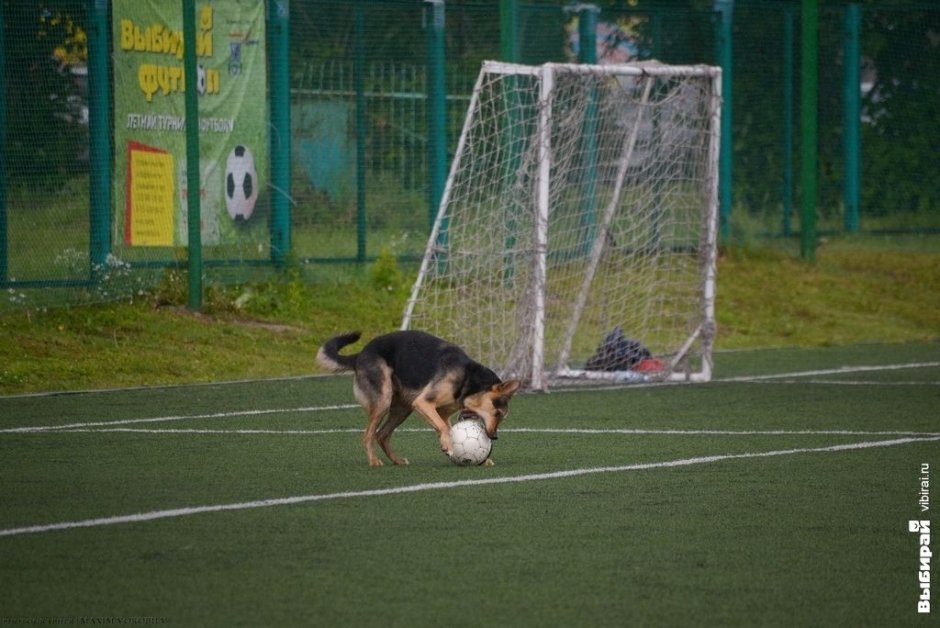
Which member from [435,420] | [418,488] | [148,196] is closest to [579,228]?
[148,196]

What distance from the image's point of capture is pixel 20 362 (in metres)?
14.0

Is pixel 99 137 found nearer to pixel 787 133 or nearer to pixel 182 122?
pixel 182 122

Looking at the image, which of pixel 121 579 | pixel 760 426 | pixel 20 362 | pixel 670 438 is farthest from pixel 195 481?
pixel 20 362

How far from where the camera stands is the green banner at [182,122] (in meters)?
16.1

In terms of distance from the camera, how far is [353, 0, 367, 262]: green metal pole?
1817cm

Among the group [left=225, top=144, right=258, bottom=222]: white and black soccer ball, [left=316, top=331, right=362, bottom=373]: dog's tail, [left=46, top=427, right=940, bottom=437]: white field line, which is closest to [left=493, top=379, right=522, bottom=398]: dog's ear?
[left=316, top=331, right=362, bottom=373]: dog's tail

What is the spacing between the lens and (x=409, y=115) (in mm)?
18672

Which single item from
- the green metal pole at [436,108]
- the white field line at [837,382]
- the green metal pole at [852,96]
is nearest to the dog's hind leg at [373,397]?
the white field line at [837,382]

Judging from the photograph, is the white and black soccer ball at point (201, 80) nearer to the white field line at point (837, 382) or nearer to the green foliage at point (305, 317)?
the green foliage at point (305, 317)

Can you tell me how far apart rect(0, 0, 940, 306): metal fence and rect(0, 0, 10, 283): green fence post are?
0.02 m

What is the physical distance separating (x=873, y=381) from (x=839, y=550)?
25.2ft

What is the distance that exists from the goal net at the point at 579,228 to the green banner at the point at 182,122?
7.90ft

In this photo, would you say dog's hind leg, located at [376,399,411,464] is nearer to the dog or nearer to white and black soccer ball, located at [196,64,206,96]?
the dog

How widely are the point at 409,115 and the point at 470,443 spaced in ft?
32.2
